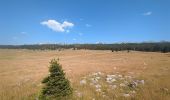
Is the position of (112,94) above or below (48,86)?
below

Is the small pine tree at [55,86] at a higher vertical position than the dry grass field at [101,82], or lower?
higher

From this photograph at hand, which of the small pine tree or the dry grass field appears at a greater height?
the small pine tree

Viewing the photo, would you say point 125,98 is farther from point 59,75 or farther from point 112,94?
point 59,75

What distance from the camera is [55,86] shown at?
8.89m

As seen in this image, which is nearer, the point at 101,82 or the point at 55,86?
the point at 55,86

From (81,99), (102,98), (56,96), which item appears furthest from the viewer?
(102,98)

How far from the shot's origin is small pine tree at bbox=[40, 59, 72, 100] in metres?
8.74

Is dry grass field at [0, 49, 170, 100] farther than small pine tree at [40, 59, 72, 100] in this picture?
Yes

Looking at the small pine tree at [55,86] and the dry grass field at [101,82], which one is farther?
the dry grass field at [101,82]

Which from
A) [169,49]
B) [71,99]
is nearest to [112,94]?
[71,99]

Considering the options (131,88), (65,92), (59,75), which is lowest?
(131,88)

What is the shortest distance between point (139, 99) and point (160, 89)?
12.8 feet

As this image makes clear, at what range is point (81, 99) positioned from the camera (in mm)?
9703

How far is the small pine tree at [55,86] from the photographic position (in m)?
8.74
